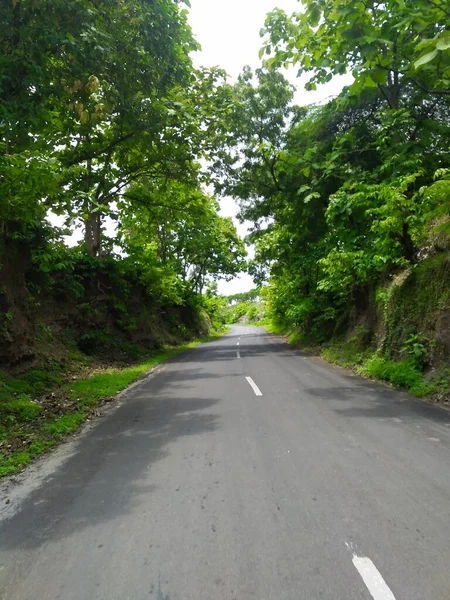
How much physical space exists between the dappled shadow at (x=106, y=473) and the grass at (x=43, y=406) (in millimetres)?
593

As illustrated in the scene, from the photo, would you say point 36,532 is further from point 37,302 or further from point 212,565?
point 37,302

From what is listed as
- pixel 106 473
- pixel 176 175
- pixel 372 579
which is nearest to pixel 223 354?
pixel 176 175

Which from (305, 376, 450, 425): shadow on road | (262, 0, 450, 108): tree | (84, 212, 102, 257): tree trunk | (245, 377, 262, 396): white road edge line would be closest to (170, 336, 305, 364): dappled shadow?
(245, 377, 262, 396): white road edge line

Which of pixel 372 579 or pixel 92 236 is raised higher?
pixel 92 236

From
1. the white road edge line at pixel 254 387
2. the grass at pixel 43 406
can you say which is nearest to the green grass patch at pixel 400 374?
the white road edge line at pixel 254 387

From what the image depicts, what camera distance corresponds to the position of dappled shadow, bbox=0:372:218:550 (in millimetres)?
3627

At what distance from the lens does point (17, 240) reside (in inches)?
422

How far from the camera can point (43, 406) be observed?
26.5ft

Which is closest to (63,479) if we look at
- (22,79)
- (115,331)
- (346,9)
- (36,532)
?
(36,532)

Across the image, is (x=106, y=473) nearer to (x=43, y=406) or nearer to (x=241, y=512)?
(x=241, y=512)

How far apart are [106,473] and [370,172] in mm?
11980

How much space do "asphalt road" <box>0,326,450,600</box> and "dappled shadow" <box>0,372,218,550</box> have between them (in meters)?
0.02

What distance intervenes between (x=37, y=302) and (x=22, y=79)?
338 inches

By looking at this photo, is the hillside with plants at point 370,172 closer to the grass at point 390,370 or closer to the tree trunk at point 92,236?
the grass at point 390,370
